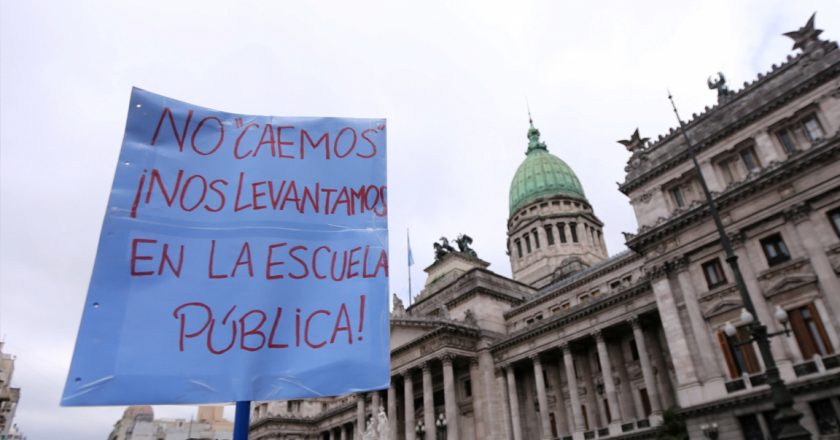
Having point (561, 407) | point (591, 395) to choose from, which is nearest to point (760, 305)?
point (591, 395)

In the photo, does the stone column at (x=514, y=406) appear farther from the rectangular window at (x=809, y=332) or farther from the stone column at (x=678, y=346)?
the rectangular window at (x=809, y=332)

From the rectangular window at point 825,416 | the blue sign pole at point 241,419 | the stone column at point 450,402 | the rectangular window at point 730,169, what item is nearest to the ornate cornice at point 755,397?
the rectangular window at point 825,416

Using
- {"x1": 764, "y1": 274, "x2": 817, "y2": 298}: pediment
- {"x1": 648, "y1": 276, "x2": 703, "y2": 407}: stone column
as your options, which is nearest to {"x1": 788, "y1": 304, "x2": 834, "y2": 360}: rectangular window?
{"x1": 764, "y1": 274, "x2": 817, "y2": 298}: pediment

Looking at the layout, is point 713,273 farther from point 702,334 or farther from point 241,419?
point 241,419

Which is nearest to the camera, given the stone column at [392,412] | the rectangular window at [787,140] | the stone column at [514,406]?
the rectangular window at [787,140]

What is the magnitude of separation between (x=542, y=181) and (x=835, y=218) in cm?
5183

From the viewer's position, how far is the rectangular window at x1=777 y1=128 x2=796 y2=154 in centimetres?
2714

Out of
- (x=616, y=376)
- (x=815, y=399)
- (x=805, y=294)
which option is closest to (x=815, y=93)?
(x=805, y=294)

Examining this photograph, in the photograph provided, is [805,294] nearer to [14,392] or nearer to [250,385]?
[250,385]

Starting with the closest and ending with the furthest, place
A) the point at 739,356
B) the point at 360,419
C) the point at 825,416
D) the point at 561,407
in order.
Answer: the point at 825,416
the point at 739,356
the point at 561,407
the point at 360,419

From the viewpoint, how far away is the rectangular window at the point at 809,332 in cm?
2320

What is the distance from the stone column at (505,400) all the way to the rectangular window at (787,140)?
26.8 metres

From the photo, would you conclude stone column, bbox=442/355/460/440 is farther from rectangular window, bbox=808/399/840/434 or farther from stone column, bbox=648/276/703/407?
rectangular window, bbox=808/399/840/434

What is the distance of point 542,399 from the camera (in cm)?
4031
